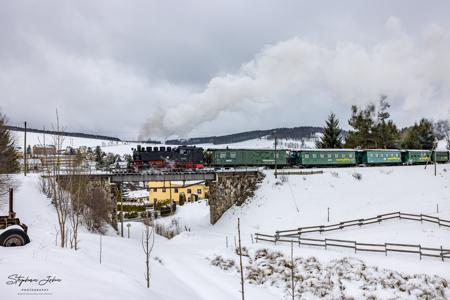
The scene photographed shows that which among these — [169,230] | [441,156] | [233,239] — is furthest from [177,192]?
[441,156]

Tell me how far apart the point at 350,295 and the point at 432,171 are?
4223cm

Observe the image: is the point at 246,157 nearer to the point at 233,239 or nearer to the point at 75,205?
the point at 233,239

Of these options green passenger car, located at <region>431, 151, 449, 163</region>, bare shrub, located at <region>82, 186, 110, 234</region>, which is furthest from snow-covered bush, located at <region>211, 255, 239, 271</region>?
green passenger car, located at <region>431, 151, 449, 163</region>

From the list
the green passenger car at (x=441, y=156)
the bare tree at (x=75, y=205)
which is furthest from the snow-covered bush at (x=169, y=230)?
the green passenger car at (x=441, y=156)

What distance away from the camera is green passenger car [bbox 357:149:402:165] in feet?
159

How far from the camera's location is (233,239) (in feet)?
92.1

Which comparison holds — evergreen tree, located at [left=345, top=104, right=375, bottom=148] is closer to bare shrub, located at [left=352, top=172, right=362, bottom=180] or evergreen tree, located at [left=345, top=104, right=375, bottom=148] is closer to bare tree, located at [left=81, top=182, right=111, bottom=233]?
bare shrub, located at [left=352, top=172, right=362, bottom=180]

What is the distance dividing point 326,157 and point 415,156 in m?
20.6

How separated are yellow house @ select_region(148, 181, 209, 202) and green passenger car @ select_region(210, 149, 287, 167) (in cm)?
2301

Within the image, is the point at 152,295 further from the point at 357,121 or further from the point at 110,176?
the point at 357,121

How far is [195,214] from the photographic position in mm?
46594

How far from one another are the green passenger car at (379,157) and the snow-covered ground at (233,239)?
3436 millimetres

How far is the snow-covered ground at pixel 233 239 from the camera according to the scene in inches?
461

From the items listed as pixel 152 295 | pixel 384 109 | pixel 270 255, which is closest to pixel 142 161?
pixel 270 255
